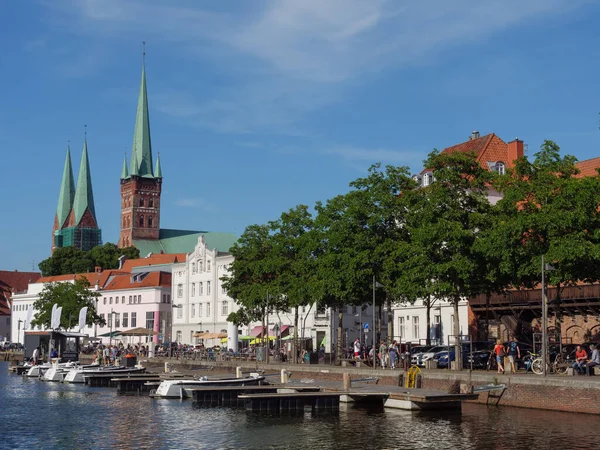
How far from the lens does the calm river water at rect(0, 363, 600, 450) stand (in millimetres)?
33125

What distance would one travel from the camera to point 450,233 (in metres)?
52.7

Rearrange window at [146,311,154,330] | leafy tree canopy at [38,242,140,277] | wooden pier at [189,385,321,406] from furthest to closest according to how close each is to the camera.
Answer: leafy tree canopy at [38,242,140,277]
window at [146,311,154,330]
wooden pier at [189,385,321,406]

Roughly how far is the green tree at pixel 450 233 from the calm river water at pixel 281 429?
10.1 m

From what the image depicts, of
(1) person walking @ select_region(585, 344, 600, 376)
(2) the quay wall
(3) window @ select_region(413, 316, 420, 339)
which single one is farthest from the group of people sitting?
(3) window @ select_region(413, 316, 420, 339)

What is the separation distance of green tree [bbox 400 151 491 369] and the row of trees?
0.06 meters

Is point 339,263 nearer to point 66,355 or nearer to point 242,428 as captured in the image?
point 242,428

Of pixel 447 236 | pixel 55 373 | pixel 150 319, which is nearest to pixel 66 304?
pixel 150 319

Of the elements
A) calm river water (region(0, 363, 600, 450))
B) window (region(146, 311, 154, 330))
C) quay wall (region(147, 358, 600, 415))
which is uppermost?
window (region(146, 311, 154, 330))

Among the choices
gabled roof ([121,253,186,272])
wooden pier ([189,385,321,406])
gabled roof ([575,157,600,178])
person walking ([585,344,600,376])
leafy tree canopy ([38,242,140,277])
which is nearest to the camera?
person walking ([585,344,600,376])

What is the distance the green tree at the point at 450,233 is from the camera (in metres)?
52.7

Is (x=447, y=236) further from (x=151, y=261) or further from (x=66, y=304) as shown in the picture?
(x=151, y=261)

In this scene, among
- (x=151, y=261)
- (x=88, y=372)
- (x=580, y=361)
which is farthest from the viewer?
(x=151, y=261)

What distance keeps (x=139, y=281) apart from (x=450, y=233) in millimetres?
89325

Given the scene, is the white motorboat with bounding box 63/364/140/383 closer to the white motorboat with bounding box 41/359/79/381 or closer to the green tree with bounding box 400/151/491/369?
the white motorboat with bounding box 41/359/79/381
